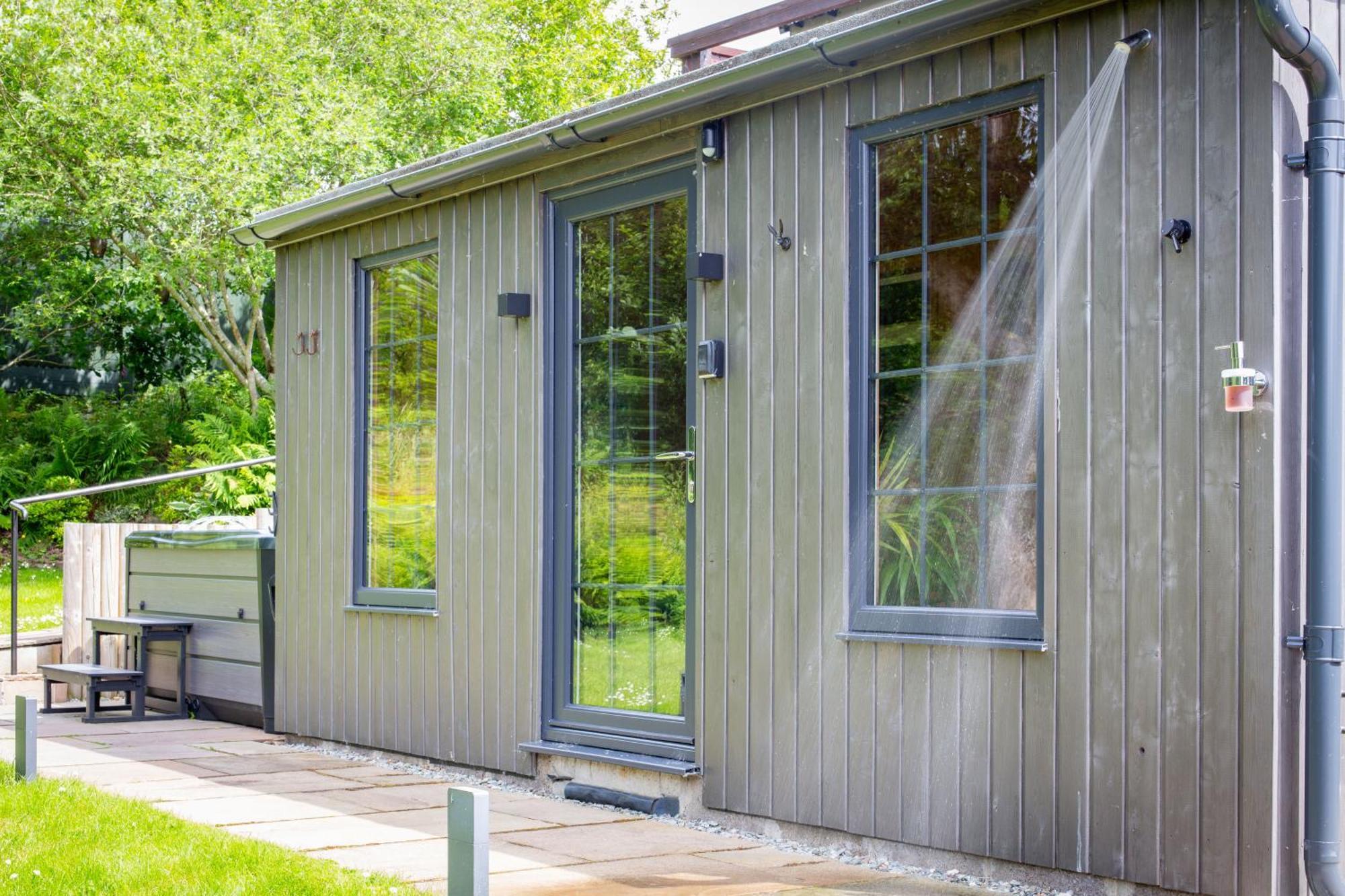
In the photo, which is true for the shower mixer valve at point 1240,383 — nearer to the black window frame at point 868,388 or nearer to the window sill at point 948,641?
the window sill at point 948,641

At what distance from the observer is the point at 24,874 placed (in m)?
4.43

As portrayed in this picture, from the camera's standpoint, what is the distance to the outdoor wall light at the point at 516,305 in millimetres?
6707

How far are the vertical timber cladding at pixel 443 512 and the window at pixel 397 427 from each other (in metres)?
0.08

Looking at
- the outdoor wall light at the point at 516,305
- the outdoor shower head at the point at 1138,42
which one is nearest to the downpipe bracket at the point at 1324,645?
the outdoor shower head at the point at 1138,42

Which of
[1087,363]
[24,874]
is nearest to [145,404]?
[24,874]

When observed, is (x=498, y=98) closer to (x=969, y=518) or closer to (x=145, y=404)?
(x=145, y=404)

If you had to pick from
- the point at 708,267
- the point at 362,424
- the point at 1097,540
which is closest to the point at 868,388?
the point at 708,267

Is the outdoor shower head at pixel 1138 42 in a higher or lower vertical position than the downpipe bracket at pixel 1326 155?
higher

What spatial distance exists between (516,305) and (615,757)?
200 cm

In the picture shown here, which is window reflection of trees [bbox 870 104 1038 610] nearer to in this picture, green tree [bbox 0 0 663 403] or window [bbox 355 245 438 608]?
window [bbox 355 245 438 608]

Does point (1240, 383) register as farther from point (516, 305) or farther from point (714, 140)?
point (516, 305)

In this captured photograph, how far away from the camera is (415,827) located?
5.47m

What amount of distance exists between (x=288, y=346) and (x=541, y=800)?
3362 millimetres

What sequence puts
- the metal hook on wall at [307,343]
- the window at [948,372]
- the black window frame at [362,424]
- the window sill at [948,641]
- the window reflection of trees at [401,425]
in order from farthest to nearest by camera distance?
1. the metal hook on wall at [307,343]
2. the black window frame at [362,424]
3. the window reflection of trees at [401,425]
4. the window at [948,372]
5. the window sill at [948,641]
